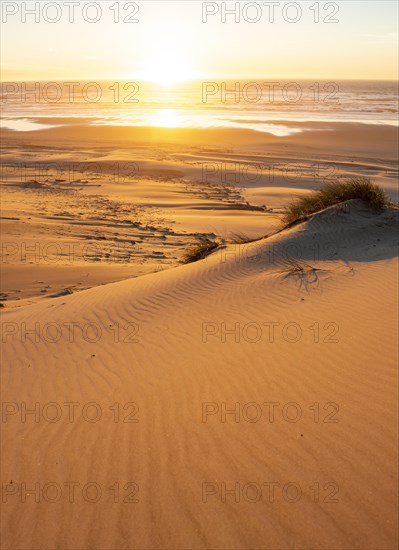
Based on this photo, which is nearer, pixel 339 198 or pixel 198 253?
pixel 198 253

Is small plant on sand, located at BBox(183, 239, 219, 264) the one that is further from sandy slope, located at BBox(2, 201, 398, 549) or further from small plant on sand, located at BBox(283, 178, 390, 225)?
sandy slope, located at BBox(2, 201, 398, 549)

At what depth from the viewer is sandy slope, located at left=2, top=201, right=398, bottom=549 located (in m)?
3.20

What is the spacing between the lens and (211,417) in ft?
14.2

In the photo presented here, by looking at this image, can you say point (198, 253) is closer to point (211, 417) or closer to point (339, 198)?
point (339, 198)

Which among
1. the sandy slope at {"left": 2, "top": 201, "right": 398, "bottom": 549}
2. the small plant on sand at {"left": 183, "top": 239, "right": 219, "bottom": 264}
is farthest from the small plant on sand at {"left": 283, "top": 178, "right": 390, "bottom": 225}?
the sandy slope at {"left": 2, "top": 201, "right": 398, "bottom": 549}

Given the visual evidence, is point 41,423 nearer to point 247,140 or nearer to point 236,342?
point 236,342

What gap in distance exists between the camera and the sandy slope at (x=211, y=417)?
10.5 feet

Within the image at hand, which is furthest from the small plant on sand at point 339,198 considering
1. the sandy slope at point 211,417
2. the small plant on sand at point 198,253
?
the sandy slope at point 211,417

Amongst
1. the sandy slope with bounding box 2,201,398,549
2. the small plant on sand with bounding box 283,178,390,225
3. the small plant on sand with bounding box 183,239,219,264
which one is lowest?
the sandy slope with bounding box 2,201,398,549

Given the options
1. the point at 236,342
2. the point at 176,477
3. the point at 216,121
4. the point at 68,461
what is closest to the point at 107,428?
the point at 68,461

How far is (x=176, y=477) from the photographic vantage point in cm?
360

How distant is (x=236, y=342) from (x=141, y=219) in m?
8.70

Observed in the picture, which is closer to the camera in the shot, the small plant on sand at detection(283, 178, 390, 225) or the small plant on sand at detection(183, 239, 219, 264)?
the small plant on sand at detection(183, 239, 219, 264)

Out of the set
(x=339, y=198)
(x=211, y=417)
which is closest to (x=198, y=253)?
(x=339, y=198)
